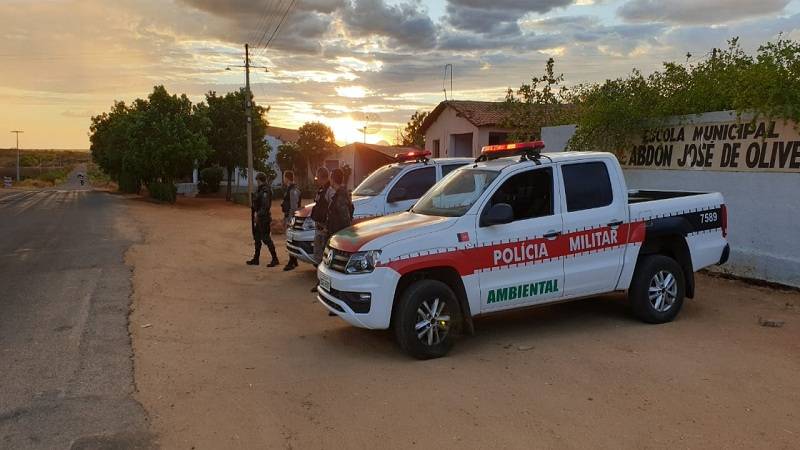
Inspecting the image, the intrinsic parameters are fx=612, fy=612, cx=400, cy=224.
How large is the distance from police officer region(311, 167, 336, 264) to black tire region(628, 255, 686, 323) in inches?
162

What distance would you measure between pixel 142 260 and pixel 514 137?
10024 mm

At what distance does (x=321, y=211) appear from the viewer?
348 inches

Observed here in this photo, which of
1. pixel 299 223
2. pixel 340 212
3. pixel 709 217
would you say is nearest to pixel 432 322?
pixel 340 212

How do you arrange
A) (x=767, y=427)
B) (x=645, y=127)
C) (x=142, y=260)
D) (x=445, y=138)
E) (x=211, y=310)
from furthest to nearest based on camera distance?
(x=445, y=138)
(x=142, y=260)
(x=645, y=127)
(x=211, y=310)
(x=767, y=427)

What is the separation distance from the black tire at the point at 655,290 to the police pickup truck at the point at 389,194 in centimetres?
394

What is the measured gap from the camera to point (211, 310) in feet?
26.0

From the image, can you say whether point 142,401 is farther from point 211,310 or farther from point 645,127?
point 645,127

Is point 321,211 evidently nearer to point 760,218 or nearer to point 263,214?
point 263,214

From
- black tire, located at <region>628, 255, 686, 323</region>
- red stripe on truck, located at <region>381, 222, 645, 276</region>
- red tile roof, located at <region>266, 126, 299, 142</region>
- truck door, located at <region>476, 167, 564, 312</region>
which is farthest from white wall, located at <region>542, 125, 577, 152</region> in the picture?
red tile roof, located at <region>266, 126, 299, 142</region>

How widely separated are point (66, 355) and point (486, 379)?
4.03 m

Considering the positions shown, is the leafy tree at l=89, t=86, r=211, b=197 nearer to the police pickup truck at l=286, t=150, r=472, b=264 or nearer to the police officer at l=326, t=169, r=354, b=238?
the police pickup truck at l=286, t=150, r=472, b=264

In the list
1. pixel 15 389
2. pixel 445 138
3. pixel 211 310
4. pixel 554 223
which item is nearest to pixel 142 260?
pixel 211 310

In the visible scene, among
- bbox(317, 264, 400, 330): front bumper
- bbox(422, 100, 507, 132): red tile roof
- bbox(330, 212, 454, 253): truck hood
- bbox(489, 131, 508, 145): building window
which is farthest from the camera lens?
bbox(489, 131, 508, 145): building window

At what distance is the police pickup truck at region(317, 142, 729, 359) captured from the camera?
5680 mm
